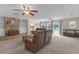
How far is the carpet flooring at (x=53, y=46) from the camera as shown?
2.14 metres

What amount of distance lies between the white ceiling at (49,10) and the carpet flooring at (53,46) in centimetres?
58

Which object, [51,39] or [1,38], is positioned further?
[51,39]

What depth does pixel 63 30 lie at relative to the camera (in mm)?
2312

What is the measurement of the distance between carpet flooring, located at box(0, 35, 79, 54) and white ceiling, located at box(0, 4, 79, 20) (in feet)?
1.90

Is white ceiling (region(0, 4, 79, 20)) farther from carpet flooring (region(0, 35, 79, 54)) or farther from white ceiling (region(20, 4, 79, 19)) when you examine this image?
carpet flooring (region(0, 35, 79, 54))

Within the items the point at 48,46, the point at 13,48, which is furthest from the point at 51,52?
the point at 13,48

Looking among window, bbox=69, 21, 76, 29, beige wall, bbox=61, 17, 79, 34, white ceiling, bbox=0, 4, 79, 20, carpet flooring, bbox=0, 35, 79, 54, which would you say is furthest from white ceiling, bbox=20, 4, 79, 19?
carpet flooring, bbox=0, 35, 79, 54

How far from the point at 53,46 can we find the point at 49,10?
925 mm

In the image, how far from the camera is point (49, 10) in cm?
217

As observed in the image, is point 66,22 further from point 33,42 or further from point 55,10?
point 33,42

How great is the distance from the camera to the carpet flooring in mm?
2136

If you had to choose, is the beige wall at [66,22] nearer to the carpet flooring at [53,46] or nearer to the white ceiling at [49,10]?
the white ceiling at [49,10]

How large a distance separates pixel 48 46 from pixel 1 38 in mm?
1183
